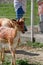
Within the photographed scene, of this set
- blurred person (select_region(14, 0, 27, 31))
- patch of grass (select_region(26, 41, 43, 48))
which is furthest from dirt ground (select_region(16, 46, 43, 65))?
blurred person (select_region(14, 0, 27, 31))

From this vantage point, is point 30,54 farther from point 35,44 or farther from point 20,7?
point 20,7

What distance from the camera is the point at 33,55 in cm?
873

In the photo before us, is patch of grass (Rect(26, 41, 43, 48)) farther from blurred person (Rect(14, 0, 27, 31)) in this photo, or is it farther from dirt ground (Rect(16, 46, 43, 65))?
blurred person (Rect(14, 0, 27, 31))

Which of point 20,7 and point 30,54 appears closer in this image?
point 30,54

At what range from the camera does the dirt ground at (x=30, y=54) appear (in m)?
8.20

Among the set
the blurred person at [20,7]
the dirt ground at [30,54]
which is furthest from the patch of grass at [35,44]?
the blurred person at [20,7]

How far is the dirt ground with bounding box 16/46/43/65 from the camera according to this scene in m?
8.20

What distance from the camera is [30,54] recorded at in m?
8.86

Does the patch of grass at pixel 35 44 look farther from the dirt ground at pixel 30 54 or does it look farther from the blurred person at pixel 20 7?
the blurred person at pixel 20 7

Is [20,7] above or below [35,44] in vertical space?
above

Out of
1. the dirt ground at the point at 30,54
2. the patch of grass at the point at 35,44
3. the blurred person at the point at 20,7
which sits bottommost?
the dirt ground at the point at 30,54

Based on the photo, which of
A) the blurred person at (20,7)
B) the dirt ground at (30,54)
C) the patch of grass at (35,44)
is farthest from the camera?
the blurred person at (20,7)

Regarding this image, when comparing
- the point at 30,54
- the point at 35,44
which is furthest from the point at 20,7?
the point at 30,54

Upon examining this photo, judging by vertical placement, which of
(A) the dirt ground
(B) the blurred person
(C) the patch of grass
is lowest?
(A) the dirt ground
